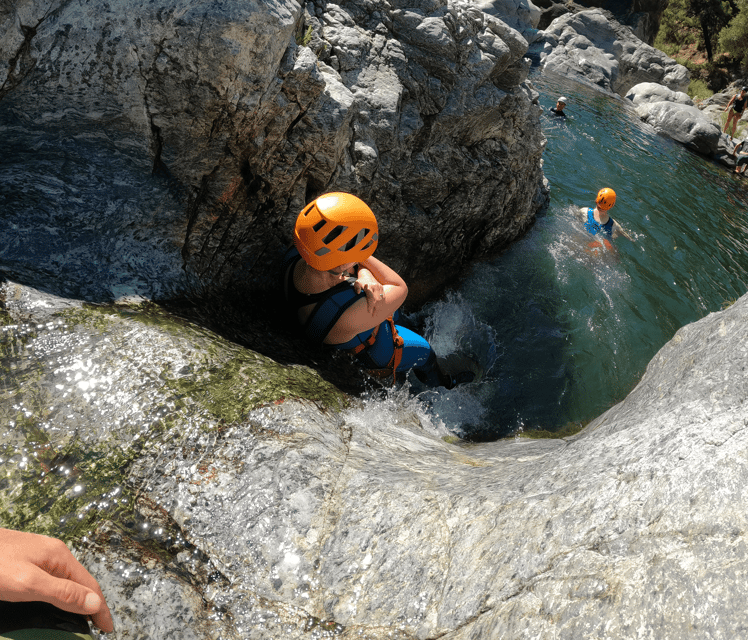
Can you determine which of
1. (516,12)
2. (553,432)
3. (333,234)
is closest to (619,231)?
(553,432)

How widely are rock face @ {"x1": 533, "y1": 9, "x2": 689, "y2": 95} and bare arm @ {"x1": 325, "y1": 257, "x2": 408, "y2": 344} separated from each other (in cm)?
2782

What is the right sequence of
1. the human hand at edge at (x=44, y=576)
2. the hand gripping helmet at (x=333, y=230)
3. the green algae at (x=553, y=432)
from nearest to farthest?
the human hand at edge at (x=44, y=576), the hand gripping helmet at (x=333, y=230), the green algae at (x=553, y=432)

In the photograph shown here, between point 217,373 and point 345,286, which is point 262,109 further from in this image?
point 217,373

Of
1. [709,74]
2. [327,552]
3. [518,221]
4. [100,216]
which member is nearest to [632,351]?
[518,221]

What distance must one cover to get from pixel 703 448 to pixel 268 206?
365 cm

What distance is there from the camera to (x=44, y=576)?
1531mm

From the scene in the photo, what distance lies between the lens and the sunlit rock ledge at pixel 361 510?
5.98 ft

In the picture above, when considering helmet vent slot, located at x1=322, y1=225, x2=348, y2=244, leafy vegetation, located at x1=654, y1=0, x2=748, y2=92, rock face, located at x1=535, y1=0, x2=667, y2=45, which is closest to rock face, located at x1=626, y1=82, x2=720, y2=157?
leafy vegetation, located at x1=654, y1=0, x2=748, y2=92

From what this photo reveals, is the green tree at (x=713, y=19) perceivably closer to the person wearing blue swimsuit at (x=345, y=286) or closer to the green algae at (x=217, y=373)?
the person wearing blue swimsuit at (x=345, y=286)

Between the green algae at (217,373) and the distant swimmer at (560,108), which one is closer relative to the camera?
the green algae at (217,373)

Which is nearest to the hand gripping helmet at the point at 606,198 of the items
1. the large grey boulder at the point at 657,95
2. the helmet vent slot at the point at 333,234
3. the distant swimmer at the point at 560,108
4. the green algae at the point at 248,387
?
the helmet vent slot at the point at 333,234

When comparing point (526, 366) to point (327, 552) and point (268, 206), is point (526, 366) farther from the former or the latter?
point (327, 552)

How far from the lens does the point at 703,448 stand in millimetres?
2059

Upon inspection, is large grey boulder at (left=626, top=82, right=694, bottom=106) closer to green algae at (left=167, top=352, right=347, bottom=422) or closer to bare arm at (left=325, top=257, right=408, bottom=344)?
bare arm at (left=325, top=257, right=408, bottom=344)
